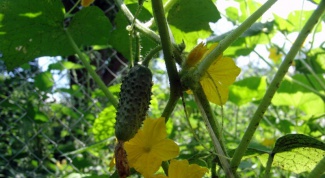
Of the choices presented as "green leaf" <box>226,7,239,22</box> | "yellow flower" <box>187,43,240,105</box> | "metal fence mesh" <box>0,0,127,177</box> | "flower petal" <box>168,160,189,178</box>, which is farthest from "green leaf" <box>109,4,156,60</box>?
"metal fence mesh" <box>0,0,127,177</box>

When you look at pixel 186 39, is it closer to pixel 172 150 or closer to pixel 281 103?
pixel 172 150

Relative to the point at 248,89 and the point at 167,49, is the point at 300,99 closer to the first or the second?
the point at 248,89

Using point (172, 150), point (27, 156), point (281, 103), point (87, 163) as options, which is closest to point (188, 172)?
point (172, 150)

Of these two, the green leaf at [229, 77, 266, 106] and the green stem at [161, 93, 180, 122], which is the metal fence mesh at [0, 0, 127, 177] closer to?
the green leaf at [229, 77, 266, 106]

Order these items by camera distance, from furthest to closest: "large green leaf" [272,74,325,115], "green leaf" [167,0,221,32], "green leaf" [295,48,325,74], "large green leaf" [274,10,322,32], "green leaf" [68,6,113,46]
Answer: "large green leaf" [272,74,325,115] → "large green leaf" [274,10,322,32] → "green leaf" [295,48,325,74] → "green leaf" [68,6,113,46] → "green leaf" [167,0,221,32]

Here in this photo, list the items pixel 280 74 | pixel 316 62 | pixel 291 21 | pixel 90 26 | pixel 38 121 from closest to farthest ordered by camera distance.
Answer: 1. pixel 280 74
2. pixel 90 26
3. pixel 316 62
4. pixel 291 21
5. pixel 38 121

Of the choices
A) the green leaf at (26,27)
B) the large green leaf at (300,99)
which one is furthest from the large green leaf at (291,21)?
the green leaf at (26,27)

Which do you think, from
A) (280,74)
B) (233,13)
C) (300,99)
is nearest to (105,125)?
(233,13)
